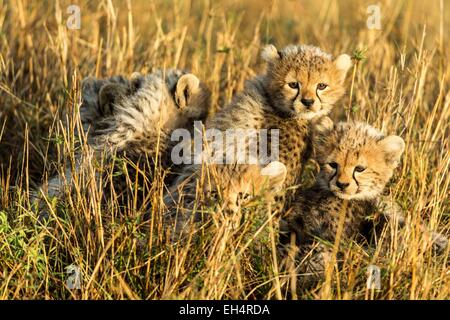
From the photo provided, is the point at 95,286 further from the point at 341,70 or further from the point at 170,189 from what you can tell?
the point at 341,70

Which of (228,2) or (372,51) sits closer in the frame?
(372,51)

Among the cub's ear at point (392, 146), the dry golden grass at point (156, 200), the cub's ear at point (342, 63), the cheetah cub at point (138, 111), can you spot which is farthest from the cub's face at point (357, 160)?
the cheetah cub at point (138, 111)

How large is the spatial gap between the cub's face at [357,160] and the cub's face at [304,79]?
0.33m

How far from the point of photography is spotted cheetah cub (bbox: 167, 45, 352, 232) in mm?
5023

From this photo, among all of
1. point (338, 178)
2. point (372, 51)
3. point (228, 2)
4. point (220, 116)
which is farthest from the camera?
point (228, 2)

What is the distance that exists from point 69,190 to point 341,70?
6.65 feet

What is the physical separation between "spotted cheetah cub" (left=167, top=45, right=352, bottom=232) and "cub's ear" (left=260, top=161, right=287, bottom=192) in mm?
525

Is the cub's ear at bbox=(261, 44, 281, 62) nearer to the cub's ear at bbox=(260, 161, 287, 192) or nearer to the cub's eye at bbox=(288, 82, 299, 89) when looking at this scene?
the cub's eye at bbox=(288, 82, 299, 89)

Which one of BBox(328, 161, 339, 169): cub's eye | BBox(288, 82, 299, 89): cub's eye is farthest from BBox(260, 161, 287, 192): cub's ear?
BBox(288, 82, 299, 89): cub's eye

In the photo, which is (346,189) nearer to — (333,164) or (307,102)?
(333,164)

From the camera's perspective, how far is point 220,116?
16.8 feet

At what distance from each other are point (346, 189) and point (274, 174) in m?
0.53

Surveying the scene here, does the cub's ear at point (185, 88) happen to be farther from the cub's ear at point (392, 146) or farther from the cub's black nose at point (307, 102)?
the cub's ear at point (392, 146)

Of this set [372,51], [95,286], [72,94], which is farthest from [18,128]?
[372,51]
